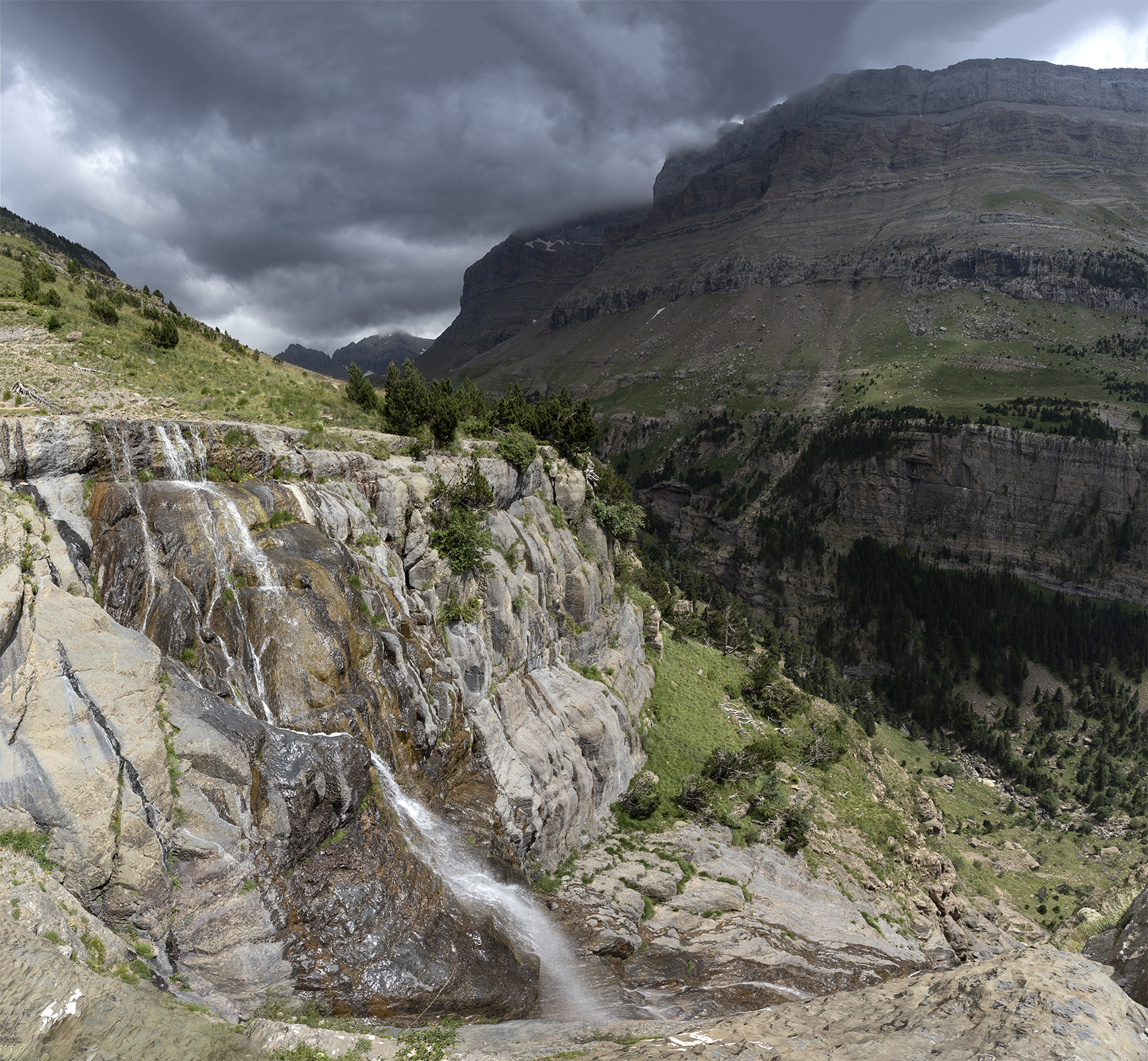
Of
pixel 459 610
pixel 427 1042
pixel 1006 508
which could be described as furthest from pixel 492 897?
pixel 1006 508

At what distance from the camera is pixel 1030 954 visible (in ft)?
39.7

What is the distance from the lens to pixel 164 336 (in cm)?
3316

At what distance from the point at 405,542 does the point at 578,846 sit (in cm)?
1752

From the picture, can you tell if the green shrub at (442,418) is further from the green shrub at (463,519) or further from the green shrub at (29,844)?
the green shrub at (29,844)

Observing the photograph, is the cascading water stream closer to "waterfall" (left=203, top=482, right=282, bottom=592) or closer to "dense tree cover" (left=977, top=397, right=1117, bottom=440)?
"waterfall" (left=203, top=482, right=282, bottom=592)

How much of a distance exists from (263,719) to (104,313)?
3033 centimetres

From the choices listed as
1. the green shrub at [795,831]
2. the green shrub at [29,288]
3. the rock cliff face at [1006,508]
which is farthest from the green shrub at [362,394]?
the rock cliff face at [1006,508]

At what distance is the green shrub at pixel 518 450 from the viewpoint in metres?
35.9

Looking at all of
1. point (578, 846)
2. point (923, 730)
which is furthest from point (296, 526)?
point (923, 730)

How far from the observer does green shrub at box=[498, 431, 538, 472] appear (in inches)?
1412

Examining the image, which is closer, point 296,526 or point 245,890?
point 245,890

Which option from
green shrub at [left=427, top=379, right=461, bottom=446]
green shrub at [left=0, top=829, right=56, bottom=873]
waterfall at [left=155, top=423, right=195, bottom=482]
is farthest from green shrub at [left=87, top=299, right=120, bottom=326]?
green shrub at [left=0, top=829, right=56, bottom=873]

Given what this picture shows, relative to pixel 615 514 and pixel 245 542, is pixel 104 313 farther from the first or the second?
pixel 615 514

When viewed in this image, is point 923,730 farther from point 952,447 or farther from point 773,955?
point 773,955
